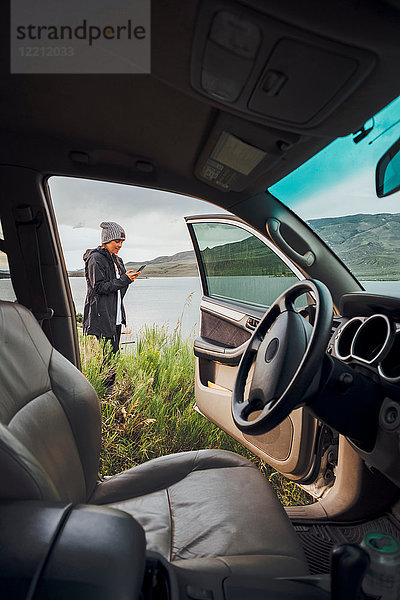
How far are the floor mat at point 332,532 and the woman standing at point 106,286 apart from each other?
5.90 ft

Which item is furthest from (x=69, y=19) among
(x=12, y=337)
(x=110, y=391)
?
(x=110, y=391)

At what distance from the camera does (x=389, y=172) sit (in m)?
1.37

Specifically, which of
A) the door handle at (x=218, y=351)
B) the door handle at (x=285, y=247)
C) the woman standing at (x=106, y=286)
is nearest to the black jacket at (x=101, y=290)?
the woman standing at (x=106, y=286)

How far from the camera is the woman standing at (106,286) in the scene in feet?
9.15

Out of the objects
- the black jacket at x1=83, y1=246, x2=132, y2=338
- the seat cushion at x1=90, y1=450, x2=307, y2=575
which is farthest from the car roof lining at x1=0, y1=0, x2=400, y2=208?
the seat cushion at x1=90, y1=450, x2=307, y2=575

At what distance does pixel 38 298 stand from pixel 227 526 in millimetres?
1263

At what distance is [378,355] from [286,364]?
292mm

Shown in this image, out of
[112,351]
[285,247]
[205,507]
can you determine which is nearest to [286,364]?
[205,507]

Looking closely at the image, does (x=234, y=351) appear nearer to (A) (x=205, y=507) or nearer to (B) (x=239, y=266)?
(B) (x=239, y=266)

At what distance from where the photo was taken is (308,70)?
42.7 inches

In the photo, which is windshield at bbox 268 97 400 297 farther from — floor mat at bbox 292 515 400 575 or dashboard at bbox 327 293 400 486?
floor mat at bbox 292 515 400 575

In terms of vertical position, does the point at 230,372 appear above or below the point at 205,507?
above

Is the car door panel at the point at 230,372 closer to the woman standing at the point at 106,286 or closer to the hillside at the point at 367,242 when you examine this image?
the hillside at the point at 367,242

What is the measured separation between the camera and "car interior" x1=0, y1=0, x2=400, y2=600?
742mm
